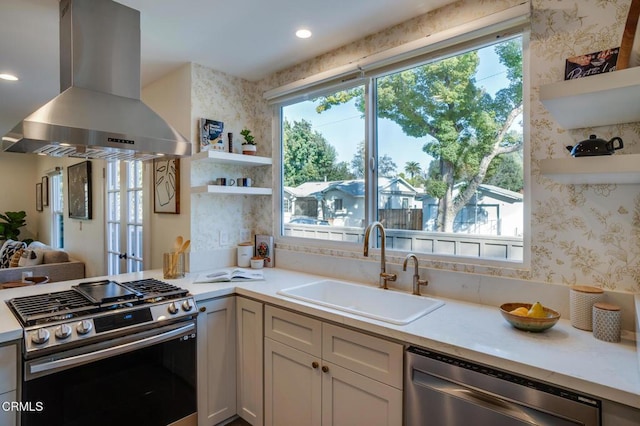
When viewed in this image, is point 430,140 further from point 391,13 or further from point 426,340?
point 426,340

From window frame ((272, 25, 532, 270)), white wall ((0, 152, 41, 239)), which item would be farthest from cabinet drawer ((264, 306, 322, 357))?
white wall ((0, 152, 41, 239))

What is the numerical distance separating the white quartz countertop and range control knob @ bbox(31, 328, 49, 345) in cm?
6

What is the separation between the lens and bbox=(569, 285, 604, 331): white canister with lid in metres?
1.35

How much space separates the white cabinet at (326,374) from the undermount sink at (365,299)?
15cm

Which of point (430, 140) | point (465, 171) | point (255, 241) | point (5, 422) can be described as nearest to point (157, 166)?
point (255, 241)

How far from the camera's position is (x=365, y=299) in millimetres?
2057

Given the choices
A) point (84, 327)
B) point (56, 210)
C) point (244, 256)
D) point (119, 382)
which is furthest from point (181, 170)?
point (56, 210)

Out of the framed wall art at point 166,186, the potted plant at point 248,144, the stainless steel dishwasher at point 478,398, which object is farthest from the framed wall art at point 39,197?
the stainless steel dishwasher at point 478,398

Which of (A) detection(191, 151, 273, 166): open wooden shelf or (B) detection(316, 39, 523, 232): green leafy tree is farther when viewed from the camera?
(A) detection(191, 151, 273, 166): open wooden shelf

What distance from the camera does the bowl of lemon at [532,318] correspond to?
1.30 m

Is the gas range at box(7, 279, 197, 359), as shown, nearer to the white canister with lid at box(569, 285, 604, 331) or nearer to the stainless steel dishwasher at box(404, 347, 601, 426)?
the stainless steel dishwasher at box(404, 347, 601, 426)

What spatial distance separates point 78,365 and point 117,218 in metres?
2.60

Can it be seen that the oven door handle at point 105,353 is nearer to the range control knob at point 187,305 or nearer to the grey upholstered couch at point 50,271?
the range control knob at point 187,305

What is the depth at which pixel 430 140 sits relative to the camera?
199 centimetres
